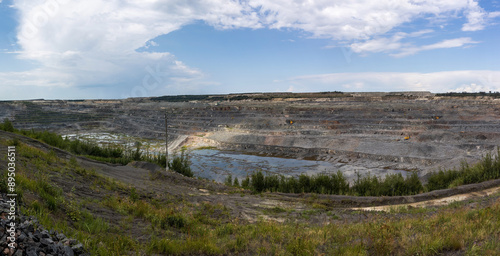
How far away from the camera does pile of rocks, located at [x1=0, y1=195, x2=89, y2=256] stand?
520 cm

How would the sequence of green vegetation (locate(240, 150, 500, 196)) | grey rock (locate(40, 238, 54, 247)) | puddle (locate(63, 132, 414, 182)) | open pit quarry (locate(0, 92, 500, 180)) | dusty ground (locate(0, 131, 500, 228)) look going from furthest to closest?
open pit quarry (locate(0, 92, 500, 180)) → puddle (locate(63, 132, 414, 182)) → green vegetation (locate(240, 150, 500, 196)) → dusty ground (locate(0, 131, 500, 228)) → grey rock (locate(40, 238, 54, 247))

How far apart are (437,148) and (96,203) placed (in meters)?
37.3

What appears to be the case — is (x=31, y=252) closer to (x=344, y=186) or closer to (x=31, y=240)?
(x=31, y=240)

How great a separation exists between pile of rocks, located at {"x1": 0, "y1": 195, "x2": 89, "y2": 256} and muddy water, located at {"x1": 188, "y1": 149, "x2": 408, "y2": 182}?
25237 mm

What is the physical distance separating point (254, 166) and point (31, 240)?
32310mm

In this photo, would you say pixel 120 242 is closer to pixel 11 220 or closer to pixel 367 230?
pixel 11 220

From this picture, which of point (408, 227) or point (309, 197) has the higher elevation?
point (408, 227)

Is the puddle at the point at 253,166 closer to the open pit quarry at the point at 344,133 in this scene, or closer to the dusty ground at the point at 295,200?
the open pit quarry at the point at 344,133

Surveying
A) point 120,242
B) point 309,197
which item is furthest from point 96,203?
point 309,197

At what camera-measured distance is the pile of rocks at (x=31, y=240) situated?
520 cm

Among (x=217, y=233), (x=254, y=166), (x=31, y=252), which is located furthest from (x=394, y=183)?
(x=31, y=252)

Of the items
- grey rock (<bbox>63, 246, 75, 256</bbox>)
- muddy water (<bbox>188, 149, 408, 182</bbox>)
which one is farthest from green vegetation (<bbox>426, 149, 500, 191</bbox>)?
grey rock (<bbox>63, 246, 75, 256</bbox>)

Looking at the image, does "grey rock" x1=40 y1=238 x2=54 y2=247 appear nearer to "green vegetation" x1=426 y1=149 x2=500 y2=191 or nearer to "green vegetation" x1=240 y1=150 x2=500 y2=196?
"green vegetation" x1=240 y1=150 x2=500 y2=196

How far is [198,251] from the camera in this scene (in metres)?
8.00
